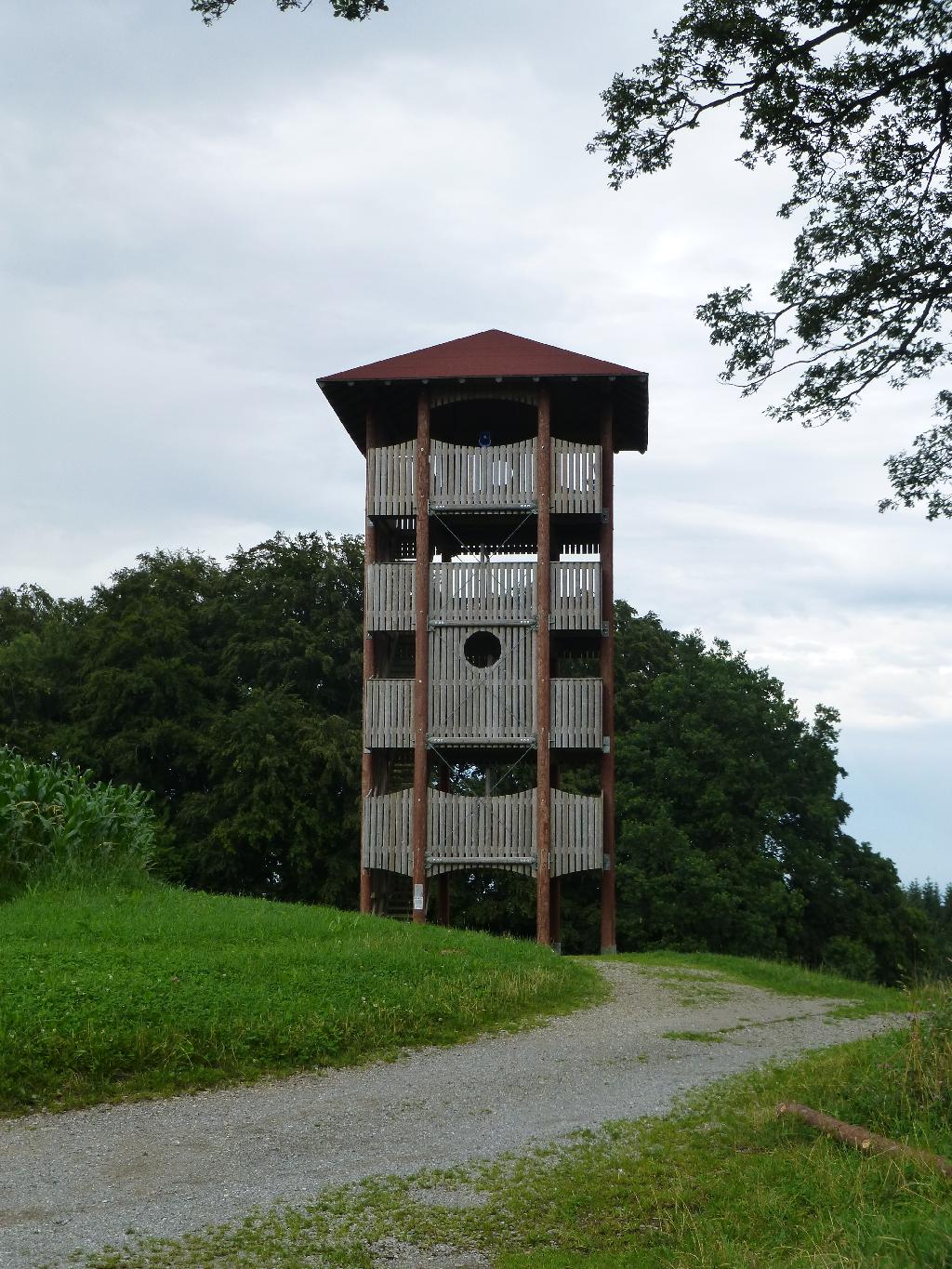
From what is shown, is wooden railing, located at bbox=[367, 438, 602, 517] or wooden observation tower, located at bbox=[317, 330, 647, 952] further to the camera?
wooden railing, located at bbox=[367, 438, 602, 517]

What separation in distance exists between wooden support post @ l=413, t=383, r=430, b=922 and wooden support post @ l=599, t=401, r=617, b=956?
326 centimetres

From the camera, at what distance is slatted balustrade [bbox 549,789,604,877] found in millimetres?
23391

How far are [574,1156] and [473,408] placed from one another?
2013 centimetres

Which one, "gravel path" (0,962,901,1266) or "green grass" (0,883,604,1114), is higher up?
"green grass" (0,883,604,1114)

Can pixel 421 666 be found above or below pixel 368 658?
below

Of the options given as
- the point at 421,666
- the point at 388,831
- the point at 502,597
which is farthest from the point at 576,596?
the point at 388,831

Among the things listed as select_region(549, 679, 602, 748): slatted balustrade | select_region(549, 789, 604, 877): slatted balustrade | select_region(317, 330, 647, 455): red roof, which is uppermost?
select_region(317, 330, 647, 455): red roof

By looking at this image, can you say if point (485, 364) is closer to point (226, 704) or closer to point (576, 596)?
point (576, 596)

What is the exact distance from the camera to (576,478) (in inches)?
945

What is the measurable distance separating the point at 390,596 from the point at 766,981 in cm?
995

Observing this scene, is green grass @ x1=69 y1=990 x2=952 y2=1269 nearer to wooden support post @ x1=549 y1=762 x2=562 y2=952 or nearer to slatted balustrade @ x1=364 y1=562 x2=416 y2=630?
wooden support post @ x1=549 y1=762 x2=562 y2=952

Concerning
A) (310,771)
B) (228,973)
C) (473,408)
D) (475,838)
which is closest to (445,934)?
(228,973)

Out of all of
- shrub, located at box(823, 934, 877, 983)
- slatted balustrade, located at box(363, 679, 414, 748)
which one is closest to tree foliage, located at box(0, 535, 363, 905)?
slatted balustrade, located at box(363, 679, 414, 748)

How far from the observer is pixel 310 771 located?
3372 centimetres
